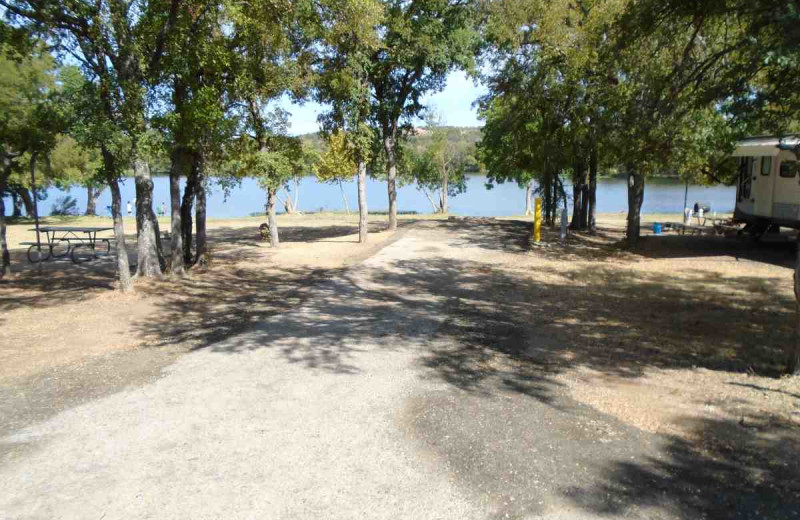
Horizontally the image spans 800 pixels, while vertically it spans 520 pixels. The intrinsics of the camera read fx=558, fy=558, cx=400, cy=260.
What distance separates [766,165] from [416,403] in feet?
50.0

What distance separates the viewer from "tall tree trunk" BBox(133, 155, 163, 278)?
1257cm

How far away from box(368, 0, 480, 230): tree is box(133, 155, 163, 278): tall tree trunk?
8935 millimetres

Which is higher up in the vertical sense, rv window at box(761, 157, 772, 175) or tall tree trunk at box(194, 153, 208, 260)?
rv window at box(761, 157, 772, 175)

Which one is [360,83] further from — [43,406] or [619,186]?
[619,186]

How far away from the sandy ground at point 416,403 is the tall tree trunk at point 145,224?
4.95 feet

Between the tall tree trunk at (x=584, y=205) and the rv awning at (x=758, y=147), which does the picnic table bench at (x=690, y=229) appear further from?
the rv awning at (x=758, y=147)

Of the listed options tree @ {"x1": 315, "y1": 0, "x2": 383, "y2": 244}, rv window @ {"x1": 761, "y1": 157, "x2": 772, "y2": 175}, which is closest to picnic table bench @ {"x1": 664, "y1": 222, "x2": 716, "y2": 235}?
rv window @ {"x1": 761, "y1": 157, "x2": 772, "y2": 175}

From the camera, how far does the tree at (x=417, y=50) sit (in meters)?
19.2

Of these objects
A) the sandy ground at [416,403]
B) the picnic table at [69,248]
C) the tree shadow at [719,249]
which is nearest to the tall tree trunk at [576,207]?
the tree shadow at [719,249]

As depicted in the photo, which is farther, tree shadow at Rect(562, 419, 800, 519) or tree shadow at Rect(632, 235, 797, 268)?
tree shadow at Rect(632, 235, 797, 268)

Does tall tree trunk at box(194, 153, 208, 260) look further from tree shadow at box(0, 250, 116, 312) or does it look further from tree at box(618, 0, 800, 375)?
tree at box(618, 0, 800, 375)

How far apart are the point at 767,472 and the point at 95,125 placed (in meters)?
11.0

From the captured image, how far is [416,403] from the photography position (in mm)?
5688

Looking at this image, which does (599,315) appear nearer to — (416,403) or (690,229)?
(416,403)
